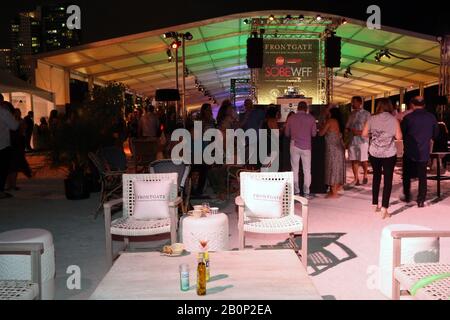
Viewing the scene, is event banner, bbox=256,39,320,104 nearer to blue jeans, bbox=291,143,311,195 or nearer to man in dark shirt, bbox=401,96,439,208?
blue jeans, bbox=291,143,311,195

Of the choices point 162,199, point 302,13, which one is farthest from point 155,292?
point 302,13

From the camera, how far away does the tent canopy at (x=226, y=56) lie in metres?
14.2

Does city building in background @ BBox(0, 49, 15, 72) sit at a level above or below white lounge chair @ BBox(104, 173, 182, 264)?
above

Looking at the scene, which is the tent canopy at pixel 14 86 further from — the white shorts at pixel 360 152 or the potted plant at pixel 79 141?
the white shorts at pixel 360 152

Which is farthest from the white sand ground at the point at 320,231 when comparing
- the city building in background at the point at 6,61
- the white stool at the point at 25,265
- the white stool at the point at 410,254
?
the city building in background at the point at 6,61

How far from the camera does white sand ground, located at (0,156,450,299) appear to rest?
3717 mm

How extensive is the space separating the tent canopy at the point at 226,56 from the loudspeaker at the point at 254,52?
751 mm

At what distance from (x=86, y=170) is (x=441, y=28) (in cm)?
946

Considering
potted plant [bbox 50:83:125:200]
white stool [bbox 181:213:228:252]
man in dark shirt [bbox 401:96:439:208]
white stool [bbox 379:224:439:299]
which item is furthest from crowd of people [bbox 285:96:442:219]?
potted plant [bbox 50:83:125:200]

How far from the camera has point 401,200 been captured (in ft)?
23.6

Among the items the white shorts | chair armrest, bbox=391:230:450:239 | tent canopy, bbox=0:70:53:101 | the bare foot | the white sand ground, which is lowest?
the white sand ground

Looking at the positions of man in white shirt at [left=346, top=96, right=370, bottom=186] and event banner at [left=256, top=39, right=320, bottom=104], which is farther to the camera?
event banner at [left=256, top=39, right=320, bottom=104]

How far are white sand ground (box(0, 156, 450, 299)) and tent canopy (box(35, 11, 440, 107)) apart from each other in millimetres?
6651
